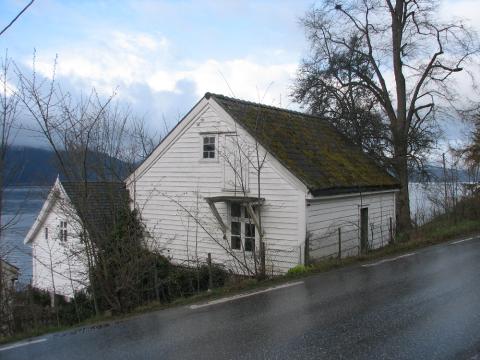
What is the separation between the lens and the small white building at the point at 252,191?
53.7 feet

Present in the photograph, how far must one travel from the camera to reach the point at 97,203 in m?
13.7

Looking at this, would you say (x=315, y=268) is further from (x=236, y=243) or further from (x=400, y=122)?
(x=400, y=122)

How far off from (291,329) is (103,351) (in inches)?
104

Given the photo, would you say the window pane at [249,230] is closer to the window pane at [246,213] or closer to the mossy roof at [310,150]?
the window pane at [246,213]

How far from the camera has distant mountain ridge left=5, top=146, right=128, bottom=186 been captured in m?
13.1

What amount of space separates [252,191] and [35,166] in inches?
268

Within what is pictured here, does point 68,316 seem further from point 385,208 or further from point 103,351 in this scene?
point 385,208

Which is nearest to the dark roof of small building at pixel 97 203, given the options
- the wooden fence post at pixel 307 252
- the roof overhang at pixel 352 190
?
the wooden fence post at pixel 307 252

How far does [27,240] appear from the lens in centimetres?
2964

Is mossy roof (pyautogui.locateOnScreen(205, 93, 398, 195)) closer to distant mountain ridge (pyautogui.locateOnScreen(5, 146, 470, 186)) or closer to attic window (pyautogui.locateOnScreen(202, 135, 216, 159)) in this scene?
attic window (pyautogui.locateOnScreen(202, 135, 216, 159))

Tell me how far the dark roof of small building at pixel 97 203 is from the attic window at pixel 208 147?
155 inches

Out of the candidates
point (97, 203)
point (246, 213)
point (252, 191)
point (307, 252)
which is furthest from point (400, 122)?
point (97, 203)

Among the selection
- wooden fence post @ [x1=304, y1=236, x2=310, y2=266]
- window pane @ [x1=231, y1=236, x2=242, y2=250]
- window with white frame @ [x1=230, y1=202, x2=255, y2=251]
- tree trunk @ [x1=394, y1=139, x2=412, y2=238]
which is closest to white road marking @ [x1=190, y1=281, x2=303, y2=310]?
wooden fence post @ [x1=304, y1=236, x2=310, y2=266]

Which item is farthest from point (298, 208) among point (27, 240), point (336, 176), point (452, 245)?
point (27, 240)
